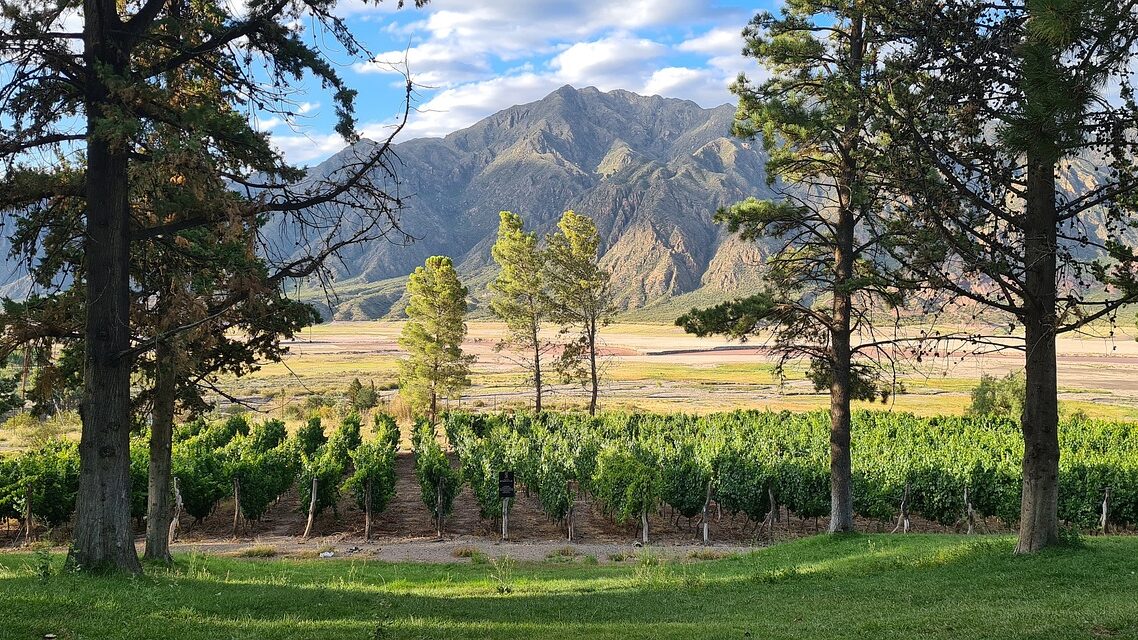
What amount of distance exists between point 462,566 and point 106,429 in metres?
8.84

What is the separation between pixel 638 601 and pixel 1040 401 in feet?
21.5

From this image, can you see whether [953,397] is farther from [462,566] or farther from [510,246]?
[462,566]

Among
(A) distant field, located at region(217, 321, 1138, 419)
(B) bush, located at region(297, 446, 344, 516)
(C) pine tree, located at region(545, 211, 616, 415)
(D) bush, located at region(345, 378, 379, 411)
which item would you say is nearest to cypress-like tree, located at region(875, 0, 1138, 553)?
(B) bush, located at region(297, 446, 344, 516)

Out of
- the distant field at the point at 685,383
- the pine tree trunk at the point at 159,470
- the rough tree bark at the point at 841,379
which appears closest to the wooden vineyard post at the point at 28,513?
the pine tree trunk at the point at 159,470

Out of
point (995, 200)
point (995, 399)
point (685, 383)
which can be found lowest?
point (685, 383)

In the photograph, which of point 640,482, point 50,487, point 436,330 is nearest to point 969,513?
point 640,482

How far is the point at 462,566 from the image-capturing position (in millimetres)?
17094

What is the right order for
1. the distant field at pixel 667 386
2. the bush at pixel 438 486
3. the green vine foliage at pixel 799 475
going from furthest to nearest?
the distant field at pixel 667 386 → the bush at pixel 438 486 → the green vine foliage at pixel 799 475

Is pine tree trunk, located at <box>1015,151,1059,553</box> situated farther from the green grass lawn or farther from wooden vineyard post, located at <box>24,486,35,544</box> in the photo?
wooden vineyard post, located at <box>24,486,35,544</box>

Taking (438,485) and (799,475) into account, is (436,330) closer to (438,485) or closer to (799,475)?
(438,485)

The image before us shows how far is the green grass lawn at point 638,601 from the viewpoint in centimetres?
747

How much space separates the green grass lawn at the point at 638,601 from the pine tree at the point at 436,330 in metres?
26.4

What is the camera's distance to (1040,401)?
1120 centimetres

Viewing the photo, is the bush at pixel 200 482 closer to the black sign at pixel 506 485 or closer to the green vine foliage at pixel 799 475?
the green vine foliage at pixel 799 475
